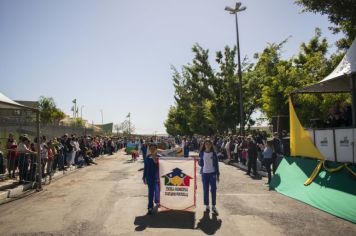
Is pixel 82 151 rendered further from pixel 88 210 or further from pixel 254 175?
pixel 88 210

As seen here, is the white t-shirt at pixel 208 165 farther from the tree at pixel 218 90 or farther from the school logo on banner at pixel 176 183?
the tree at pixel 218 90

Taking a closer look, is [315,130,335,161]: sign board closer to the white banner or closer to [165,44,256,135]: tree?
the white banner

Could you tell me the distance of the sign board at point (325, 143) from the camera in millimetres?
12430

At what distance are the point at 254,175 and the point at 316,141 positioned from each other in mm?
5476

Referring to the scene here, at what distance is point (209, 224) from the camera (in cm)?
823

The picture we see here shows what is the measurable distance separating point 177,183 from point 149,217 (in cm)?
123

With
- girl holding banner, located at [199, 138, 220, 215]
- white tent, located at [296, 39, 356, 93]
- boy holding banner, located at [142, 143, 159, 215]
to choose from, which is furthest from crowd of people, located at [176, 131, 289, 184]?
white tent, located at [296, 39, 356, 93]

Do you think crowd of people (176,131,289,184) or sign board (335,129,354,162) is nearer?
sign board (335,129,354,162)

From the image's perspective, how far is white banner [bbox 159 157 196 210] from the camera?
962 centimetres

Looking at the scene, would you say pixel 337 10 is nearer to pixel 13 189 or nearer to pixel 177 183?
pixel 177 183

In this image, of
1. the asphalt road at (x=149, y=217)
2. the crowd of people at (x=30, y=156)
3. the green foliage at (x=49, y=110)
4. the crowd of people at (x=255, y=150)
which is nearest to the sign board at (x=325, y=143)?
the asphalt road at (x=149, y=217)

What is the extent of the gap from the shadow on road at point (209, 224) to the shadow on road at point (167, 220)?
0.70 feet

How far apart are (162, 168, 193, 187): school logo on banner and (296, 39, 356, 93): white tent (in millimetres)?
6474

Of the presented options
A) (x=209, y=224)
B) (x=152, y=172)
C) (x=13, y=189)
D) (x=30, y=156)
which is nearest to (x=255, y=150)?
(x=152, y=172)
